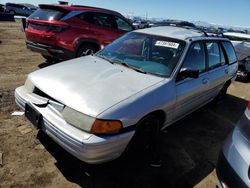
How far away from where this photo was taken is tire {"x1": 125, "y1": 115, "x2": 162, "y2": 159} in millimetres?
3356

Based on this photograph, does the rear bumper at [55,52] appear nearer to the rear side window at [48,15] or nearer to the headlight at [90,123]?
the rear side window at [48,15]

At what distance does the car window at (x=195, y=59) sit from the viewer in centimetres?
421

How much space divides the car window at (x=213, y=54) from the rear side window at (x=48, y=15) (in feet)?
13.1

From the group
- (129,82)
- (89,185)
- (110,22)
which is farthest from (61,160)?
(110,22)

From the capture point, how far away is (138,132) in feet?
11.1

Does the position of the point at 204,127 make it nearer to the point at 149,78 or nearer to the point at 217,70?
the point at 217,70

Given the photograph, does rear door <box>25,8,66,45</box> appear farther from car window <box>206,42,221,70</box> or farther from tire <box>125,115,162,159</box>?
tire <box>125,115,162,159</box>

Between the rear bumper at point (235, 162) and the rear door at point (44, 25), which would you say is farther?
the rear door at point (44, 25)

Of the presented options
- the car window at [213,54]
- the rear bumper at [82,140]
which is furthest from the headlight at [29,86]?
the car window at [213,54]

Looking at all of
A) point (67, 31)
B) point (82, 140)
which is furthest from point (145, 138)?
point (67, 31)

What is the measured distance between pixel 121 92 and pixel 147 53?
4.34ft

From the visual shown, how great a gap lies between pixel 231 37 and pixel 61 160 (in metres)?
9.27

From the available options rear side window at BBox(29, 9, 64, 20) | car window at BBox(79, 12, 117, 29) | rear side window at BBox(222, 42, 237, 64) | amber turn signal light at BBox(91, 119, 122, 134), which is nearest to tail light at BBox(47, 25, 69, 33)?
rear side window at BBox(29, 9, 64, 20)

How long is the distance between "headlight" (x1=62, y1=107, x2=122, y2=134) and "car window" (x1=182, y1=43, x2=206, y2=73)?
1681 mm
